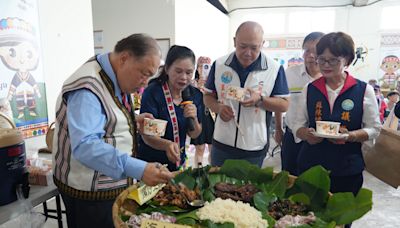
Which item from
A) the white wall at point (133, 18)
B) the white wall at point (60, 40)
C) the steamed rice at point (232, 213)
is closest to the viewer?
the steamed rice at point (232, 213)

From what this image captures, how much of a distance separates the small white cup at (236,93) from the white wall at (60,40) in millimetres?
1646

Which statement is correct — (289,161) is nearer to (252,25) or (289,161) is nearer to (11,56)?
(252,25)

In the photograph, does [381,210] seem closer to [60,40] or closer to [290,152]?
[290,152]

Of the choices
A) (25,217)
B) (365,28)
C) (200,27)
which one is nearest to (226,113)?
(25,217)

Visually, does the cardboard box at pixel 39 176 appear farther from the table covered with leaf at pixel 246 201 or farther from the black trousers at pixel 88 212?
the table covered with leaf at pixel 246 201

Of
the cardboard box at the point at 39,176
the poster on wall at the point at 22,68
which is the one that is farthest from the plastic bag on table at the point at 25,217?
the poster on wall at the point at 22,68

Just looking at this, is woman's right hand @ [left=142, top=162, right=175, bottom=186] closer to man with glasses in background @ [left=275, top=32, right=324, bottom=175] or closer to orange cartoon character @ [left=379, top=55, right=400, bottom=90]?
man with glasses in background @ [left=275, top=32, right=324, bottom=175]

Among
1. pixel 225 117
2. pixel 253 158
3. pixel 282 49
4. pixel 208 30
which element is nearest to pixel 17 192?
pixel 225 117

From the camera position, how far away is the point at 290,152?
2111 millimetres

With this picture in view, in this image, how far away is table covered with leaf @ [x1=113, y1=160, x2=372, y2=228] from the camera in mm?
917

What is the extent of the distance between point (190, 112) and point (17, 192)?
2.86 ft

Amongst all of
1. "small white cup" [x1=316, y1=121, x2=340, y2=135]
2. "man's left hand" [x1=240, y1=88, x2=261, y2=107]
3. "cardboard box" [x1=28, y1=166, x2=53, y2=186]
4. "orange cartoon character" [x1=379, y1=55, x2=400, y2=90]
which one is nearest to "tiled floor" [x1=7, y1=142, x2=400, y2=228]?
"cardboard box" [x1=28, y1=166, x2=53, y2=186]

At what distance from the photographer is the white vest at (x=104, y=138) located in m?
1.04

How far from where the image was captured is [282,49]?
29.5ft
